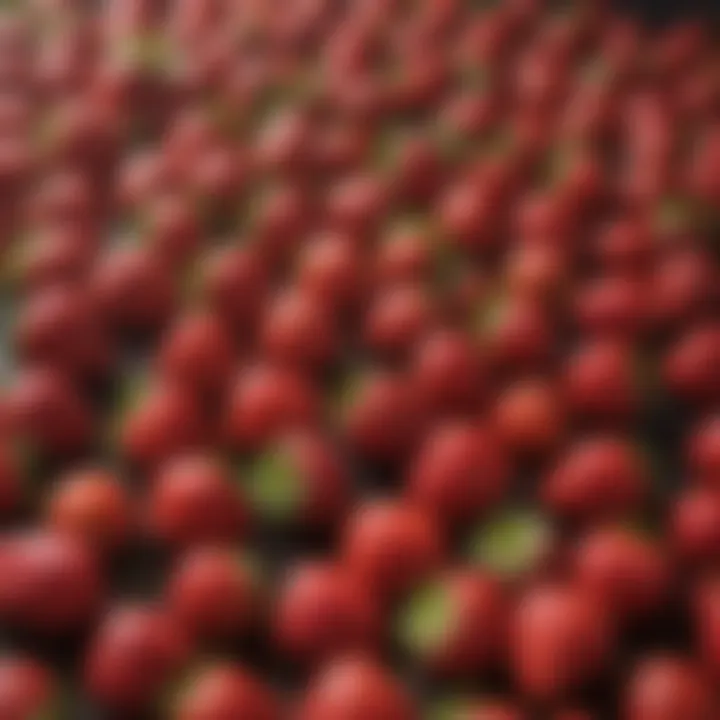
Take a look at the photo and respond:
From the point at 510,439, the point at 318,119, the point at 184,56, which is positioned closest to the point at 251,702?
the point at 510,439

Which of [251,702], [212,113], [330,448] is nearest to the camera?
[251,702]

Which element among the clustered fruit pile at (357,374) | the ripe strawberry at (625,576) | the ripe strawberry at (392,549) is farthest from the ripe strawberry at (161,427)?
the ripe strawberry at (625,576)

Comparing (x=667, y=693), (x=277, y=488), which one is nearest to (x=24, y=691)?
(x=277, y=488)

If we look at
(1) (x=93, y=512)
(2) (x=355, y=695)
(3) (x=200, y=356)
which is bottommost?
(2) (x=355, y=695)

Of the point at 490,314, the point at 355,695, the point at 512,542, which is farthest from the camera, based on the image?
the point at 490,314

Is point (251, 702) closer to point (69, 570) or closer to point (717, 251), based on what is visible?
point (69, 570)

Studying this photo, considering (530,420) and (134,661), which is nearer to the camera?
(134,661)

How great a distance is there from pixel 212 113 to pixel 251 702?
0.55m

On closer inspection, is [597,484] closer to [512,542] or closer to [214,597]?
[512,542]

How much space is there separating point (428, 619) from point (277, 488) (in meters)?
0.11

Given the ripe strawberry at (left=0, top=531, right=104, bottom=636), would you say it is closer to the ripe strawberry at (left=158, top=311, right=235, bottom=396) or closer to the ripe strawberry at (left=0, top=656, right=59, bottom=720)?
the ripe strawberry at (left=0, top=656, right=59, bottom=720)

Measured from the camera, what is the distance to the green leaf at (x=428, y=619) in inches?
22.7

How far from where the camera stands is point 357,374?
732mm

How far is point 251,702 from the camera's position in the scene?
0.54 meters
